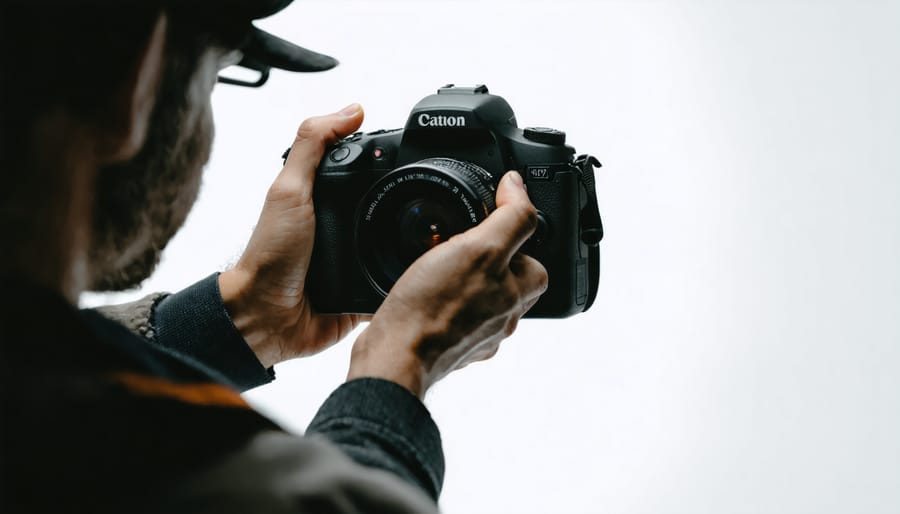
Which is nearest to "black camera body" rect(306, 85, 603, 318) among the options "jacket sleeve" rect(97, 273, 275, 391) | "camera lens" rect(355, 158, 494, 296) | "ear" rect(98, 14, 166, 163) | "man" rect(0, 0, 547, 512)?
"camera lens" rect(355, 158, 494, 296)

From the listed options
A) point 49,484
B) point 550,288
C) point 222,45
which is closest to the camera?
point 49,484

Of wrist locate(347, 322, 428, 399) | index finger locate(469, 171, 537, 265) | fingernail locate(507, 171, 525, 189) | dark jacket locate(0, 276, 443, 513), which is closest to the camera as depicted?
dark jacket locate(0, 276, 443, 513)

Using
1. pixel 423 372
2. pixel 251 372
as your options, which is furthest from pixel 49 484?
pixel 251 372

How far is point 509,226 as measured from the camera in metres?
0.77

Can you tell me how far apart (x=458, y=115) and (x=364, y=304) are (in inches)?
8.3

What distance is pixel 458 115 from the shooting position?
905 millimetres

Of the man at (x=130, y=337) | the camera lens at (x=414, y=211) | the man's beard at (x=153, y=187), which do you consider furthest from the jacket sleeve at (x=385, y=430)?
the camera lens at (x=414, y=211)

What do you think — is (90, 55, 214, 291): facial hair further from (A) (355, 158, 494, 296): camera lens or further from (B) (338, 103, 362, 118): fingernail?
(B) (338, 103, 362, 118): fingernail

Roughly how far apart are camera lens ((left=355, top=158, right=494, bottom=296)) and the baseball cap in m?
→ 0.17

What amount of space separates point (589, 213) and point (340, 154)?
0.26m

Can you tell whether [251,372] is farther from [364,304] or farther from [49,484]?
[49,484]

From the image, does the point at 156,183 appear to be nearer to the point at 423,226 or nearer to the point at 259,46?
the point at 259,46

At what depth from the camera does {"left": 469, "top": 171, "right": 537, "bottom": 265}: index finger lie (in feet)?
2.48

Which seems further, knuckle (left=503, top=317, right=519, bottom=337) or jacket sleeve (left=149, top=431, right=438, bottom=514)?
knuckle (left=503, top=317, right=519, bottom=337)
